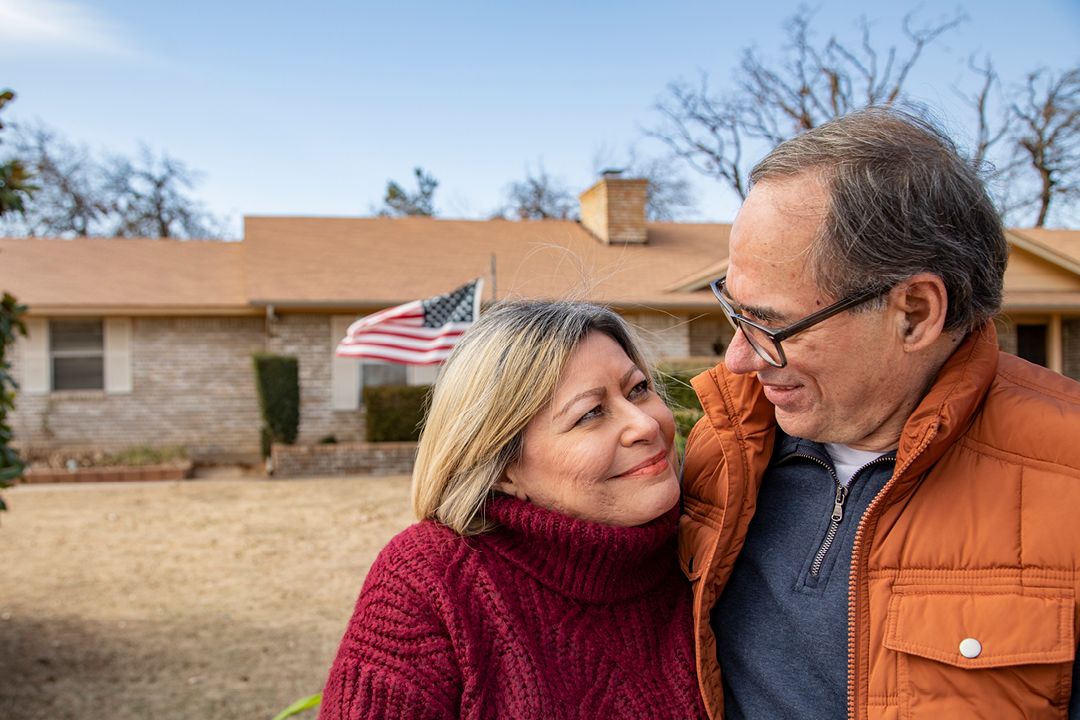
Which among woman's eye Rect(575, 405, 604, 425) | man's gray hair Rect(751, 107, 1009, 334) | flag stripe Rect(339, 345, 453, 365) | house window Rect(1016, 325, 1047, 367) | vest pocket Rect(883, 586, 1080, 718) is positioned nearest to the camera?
vest pocket Rect(883, 586, 1080, 718)

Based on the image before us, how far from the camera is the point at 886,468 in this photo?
1.76m

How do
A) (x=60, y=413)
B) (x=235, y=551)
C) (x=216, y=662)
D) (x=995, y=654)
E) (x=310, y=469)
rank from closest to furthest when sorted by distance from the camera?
(x=995, y=654) < (x=216, y=662) < (x=235, y=551) < (x=310, y=469) < (x=60, y=413)

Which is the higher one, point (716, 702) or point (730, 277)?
point (730, 277)

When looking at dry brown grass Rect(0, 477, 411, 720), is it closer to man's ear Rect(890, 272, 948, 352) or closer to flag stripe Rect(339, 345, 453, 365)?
flag stripe Rect(339, 345, 453, 365)

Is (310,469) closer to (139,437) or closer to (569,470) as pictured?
(139,437)

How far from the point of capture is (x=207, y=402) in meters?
16.9

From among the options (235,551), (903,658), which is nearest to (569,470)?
(903,658)

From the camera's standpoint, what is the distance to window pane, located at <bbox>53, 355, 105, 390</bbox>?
16781 millimetres

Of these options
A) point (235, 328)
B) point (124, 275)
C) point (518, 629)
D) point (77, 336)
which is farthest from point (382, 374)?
point (518, 629)

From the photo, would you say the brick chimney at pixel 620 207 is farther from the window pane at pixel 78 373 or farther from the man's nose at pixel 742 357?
the man's nose at pixel 742 357

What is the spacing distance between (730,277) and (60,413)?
1736 cm

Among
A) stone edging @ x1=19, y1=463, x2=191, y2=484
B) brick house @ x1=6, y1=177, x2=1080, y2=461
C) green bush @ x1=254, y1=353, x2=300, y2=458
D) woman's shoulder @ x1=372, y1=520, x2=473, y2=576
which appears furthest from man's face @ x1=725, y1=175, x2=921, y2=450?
stone edging @ x1=19, y1=463, x2=191, y2=484

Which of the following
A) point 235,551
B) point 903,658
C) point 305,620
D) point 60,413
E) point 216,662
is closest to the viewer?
point 903,658

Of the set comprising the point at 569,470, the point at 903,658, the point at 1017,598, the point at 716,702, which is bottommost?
the point at 716,702
